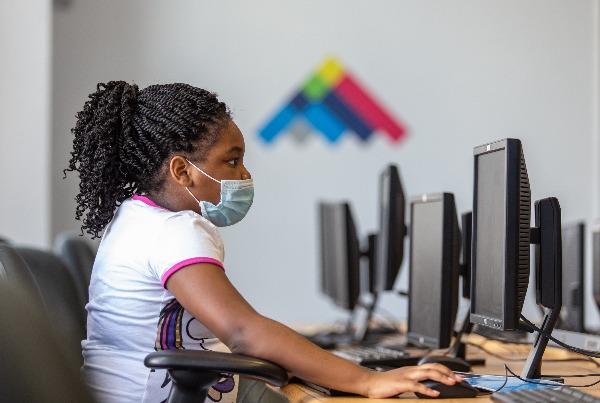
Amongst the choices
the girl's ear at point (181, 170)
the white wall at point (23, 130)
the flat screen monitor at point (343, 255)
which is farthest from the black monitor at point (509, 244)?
the white wall at point (23, 130)

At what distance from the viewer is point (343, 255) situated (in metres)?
3.27

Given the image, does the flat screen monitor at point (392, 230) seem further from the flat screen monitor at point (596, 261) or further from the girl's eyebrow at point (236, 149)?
the girl's eyebrow at point (236, 149)

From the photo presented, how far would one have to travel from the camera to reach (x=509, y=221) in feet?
5.49

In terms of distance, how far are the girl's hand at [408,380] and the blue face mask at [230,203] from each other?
19.7 inches

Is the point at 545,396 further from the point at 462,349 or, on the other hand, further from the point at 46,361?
the point at 462,349

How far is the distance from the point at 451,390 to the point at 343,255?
170cm

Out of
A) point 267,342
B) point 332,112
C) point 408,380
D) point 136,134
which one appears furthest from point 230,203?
point 332,112

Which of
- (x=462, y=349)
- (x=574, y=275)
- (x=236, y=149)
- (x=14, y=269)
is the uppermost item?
(x=236, y=149)

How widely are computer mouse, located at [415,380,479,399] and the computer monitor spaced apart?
4.78 feet

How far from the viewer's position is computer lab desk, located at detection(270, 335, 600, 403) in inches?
64.0

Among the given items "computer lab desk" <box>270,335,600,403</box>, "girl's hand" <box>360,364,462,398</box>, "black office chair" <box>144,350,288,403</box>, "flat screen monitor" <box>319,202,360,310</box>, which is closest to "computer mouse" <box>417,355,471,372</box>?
"computer lab desk" <box>270,335,600,403</box>

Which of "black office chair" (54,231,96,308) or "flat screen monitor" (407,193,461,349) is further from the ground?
"flat screen monitor" (407,193,461,349)

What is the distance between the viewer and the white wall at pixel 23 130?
4.46 meters

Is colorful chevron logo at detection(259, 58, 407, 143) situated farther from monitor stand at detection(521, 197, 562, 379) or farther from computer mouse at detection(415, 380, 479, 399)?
computer mouse at detection(415, 380, 479, 399)
